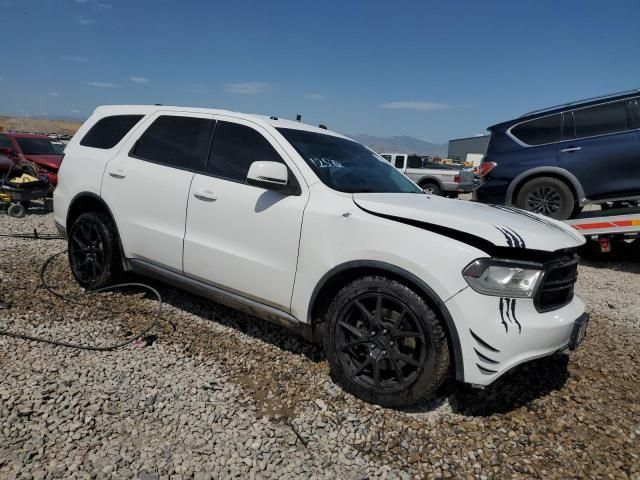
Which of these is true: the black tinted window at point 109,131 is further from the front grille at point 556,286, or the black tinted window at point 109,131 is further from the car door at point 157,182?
the front grille at point 556,286

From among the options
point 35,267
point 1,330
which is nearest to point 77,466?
point 1,330

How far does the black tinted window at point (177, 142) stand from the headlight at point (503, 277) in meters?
2.21

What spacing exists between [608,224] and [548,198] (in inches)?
36.8

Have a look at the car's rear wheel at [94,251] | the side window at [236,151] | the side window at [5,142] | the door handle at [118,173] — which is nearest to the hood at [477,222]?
the side window at [236,151]

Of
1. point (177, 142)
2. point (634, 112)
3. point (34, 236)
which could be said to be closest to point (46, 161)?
point (34, 236)

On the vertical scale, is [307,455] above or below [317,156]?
below

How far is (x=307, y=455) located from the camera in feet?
7.67

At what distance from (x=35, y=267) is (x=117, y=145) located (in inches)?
83.7

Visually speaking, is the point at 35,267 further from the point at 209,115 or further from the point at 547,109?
the point at 547,109

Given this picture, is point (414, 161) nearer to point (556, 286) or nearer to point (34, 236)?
point (34, 236)

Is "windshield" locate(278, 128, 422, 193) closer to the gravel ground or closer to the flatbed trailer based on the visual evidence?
the gravel ground

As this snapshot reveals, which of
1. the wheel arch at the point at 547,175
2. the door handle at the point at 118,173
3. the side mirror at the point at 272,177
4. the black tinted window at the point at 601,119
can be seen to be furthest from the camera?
the wheel arch at the point at 547,175

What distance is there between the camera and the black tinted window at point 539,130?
6.70 m

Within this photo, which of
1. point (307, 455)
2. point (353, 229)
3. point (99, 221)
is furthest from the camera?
point (99, 221)
